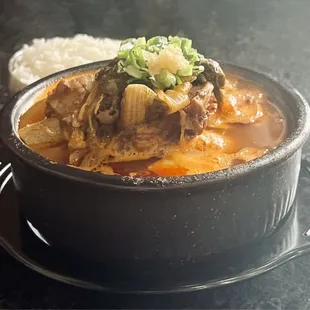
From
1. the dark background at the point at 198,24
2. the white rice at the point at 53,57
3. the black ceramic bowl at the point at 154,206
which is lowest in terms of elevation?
the dark background at the point at 198,24

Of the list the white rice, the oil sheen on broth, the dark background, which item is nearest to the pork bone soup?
the oil sheen on broth

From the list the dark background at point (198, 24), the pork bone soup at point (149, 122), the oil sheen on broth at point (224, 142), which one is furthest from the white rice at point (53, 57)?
the pork bone soup at point (149, 122)

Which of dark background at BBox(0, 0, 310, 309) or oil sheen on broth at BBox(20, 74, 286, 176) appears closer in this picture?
oil sheen on broth at BBox(20, 74, 286, 176)

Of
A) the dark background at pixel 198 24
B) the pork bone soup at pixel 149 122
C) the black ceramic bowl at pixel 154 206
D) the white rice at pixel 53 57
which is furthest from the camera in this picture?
the dark background at pixel 198 24

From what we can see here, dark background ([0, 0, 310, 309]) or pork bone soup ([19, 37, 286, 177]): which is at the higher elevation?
pork bone soup ([19, 37, 286, 177])

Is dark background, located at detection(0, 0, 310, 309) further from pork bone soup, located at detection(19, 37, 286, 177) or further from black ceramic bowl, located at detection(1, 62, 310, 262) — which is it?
black ceramic bowl, located at detection(1, 62, 310, 262)

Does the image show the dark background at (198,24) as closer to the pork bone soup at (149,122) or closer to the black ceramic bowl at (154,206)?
the pork bone soup at (149,122)
